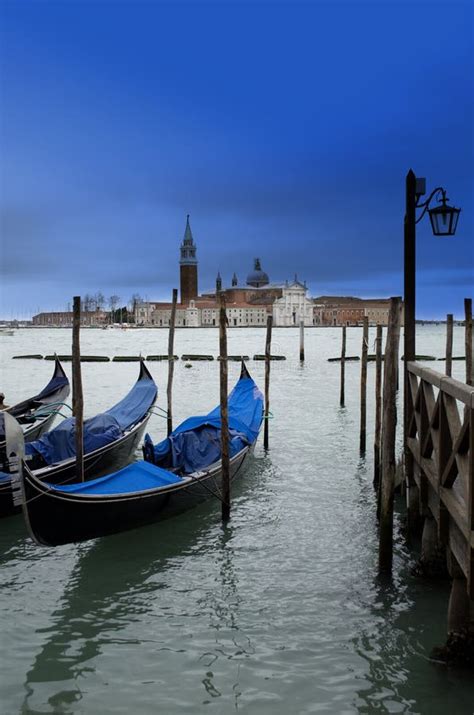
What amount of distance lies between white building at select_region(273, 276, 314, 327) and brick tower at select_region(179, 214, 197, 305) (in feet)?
40.7

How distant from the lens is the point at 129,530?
4.54 metres

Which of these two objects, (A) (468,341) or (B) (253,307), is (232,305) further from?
(A) (468,341)

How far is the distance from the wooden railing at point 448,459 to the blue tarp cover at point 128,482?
1.74 meters

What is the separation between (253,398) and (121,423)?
163 centimetres

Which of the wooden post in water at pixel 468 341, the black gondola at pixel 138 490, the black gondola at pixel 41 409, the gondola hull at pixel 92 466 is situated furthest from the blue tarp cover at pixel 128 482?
the wooden post in water at pixel 468 341

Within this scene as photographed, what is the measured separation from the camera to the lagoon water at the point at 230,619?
8.91ft

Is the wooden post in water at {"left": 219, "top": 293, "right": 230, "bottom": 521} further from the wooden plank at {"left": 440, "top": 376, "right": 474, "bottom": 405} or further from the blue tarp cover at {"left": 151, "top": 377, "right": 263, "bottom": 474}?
the wooden plank at {"left": 440, "top": 376, "right": 474, "bottom": 405}

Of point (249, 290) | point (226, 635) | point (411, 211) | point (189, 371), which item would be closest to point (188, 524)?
point (226, 635)

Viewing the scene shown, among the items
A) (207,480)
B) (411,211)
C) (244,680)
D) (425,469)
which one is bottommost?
(244,680)

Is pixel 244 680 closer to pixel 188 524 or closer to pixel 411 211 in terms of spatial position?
pixel 188 524

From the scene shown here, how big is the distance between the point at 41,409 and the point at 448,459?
558 centimetres

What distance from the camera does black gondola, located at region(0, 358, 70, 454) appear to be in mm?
7262

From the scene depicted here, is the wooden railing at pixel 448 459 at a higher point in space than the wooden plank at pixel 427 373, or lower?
lower

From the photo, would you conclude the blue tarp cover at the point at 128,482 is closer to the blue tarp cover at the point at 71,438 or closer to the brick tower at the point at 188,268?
the blue tarp cover at the point at 71,438
